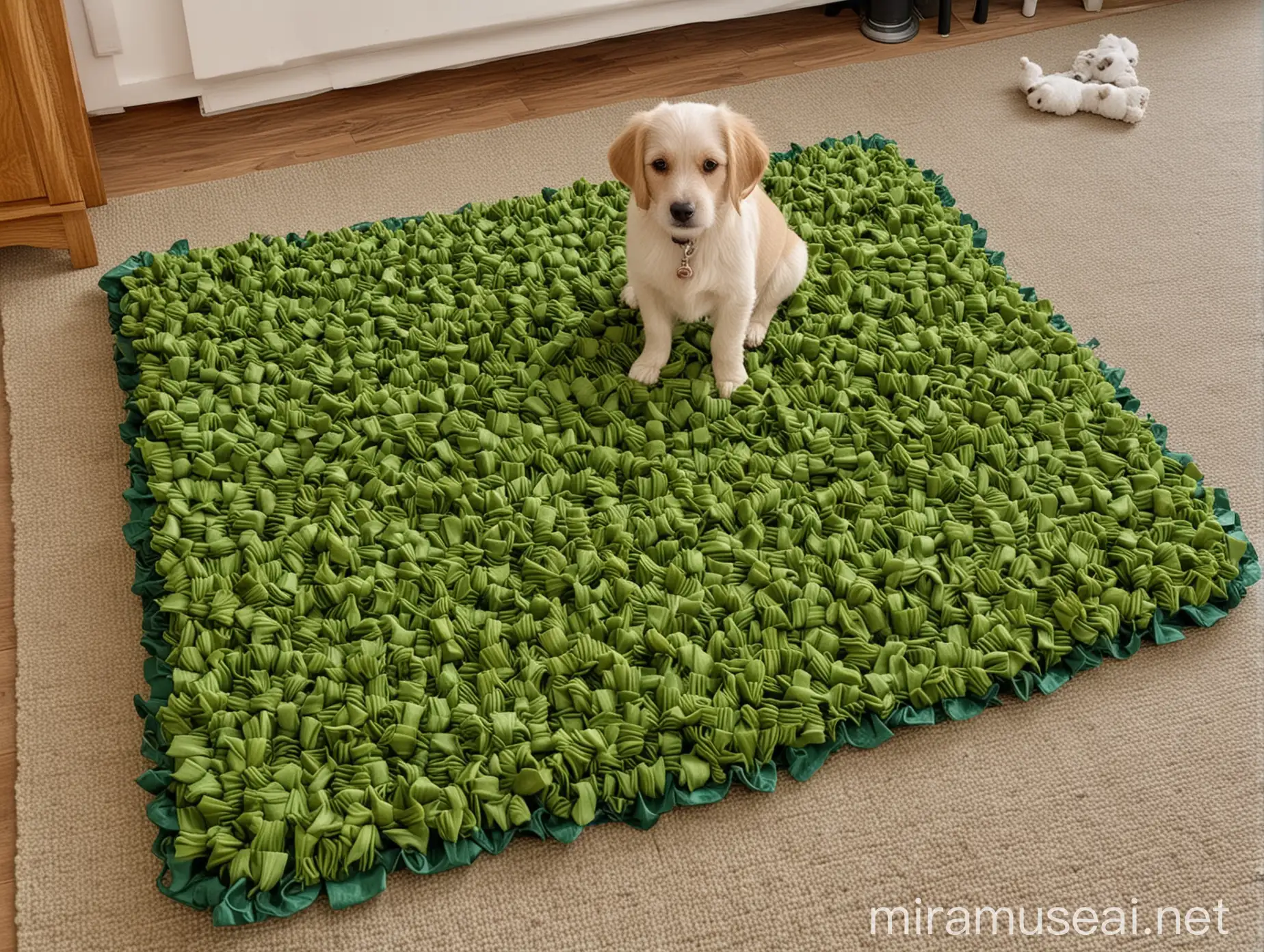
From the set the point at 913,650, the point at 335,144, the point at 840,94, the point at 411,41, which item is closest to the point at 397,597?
the point at 913,650

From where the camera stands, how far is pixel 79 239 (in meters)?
2.40

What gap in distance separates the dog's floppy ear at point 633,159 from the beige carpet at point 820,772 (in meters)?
0.89

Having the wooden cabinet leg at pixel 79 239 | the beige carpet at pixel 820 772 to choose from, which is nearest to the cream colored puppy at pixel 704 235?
the beige carpet at pixel 820 772

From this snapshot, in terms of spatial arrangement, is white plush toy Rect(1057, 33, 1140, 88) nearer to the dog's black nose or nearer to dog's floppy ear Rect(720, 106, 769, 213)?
dog's floppy ear Rect(720, 106, 769, 213)

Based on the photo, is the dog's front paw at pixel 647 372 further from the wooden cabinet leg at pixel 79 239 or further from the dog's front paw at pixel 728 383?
the wooden cabinet leg at pixel 79 239

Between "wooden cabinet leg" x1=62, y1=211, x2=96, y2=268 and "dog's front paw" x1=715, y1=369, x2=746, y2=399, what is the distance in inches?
51.1

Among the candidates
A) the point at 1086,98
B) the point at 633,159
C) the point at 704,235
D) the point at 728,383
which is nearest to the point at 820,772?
the point at 728,383

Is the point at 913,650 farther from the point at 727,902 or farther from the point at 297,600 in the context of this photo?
the point at 297,600

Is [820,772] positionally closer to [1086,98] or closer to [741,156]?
[741,156]

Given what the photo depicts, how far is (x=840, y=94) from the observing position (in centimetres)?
293

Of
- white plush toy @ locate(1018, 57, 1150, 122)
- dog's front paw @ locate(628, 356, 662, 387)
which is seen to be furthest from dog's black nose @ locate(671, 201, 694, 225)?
white plush toy @ locate(1018, 57, 1150, 122)

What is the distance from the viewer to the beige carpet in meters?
1.49

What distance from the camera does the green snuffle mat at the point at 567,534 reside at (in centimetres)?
158

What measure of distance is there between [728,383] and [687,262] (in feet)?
0.84
